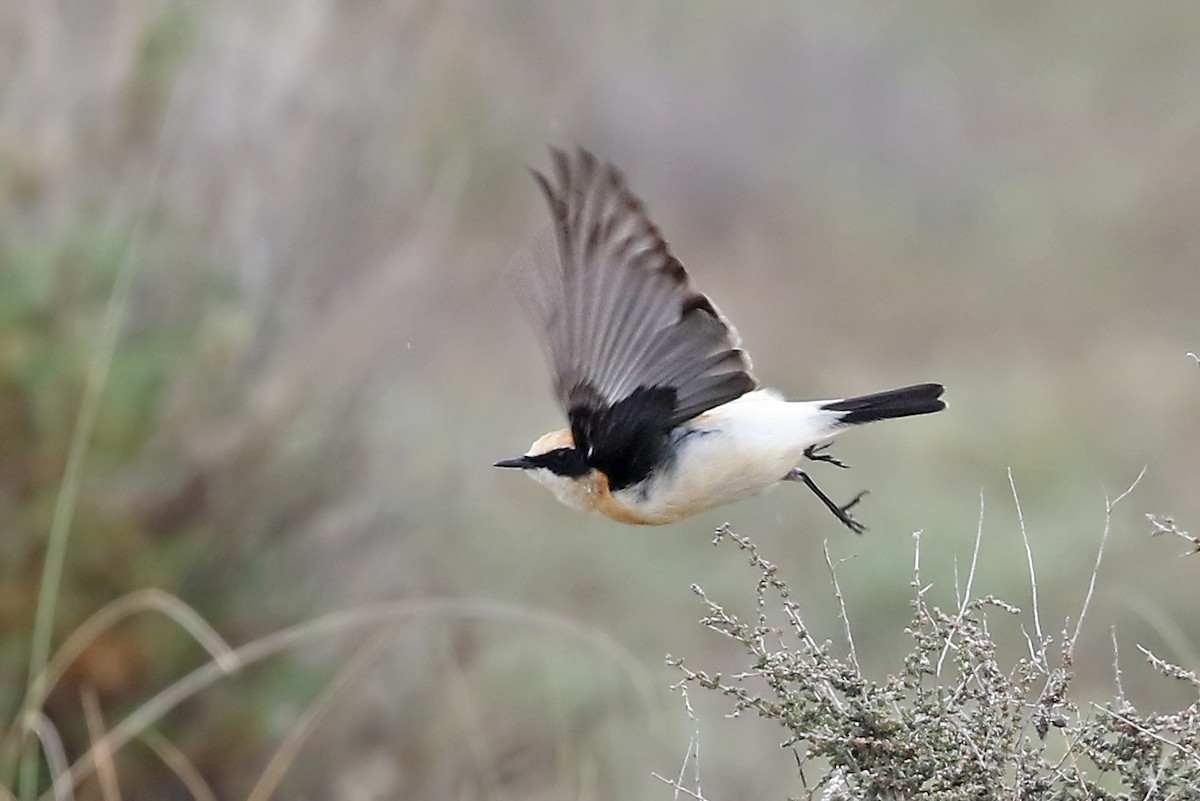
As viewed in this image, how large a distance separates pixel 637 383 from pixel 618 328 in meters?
0.11

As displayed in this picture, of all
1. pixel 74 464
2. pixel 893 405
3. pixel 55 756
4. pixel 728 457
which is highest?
pixel 893 405

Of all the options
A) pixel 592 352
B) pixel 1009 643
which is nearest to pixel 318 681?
pixel 592 352

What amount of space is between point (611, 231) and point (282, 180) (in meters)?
2.62

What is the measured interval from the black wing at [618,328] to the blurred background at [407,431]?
1.50 ft

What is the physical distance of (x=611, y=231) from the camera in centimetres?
250

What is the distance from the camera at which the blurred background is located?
14.0 ft

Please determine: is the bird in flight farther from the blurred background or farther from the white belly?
the blurred background

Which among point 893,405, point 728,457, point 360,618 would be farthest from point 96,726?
point 893,405

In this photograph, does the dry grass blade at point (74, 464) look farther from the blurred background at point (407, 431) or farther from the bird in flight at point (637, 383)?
the bird in flight at point (637, 383)

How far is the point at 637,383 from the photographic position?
264 cm

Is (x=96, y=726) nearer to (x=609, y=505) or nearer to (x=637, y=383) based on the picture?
(x=609, y=505)

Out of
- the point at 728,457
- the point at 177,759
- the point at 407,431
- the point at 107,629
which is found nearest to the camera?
the point at 728,457

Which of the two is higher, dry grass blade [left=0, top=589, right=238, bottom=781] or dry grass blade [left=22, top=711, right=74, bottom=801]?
dry grass blade [left=0, top=589, right=238, bottom=781]

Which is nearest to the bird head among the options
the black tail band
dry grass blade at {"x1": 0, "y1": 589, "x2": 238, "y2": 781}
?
the black tail band
